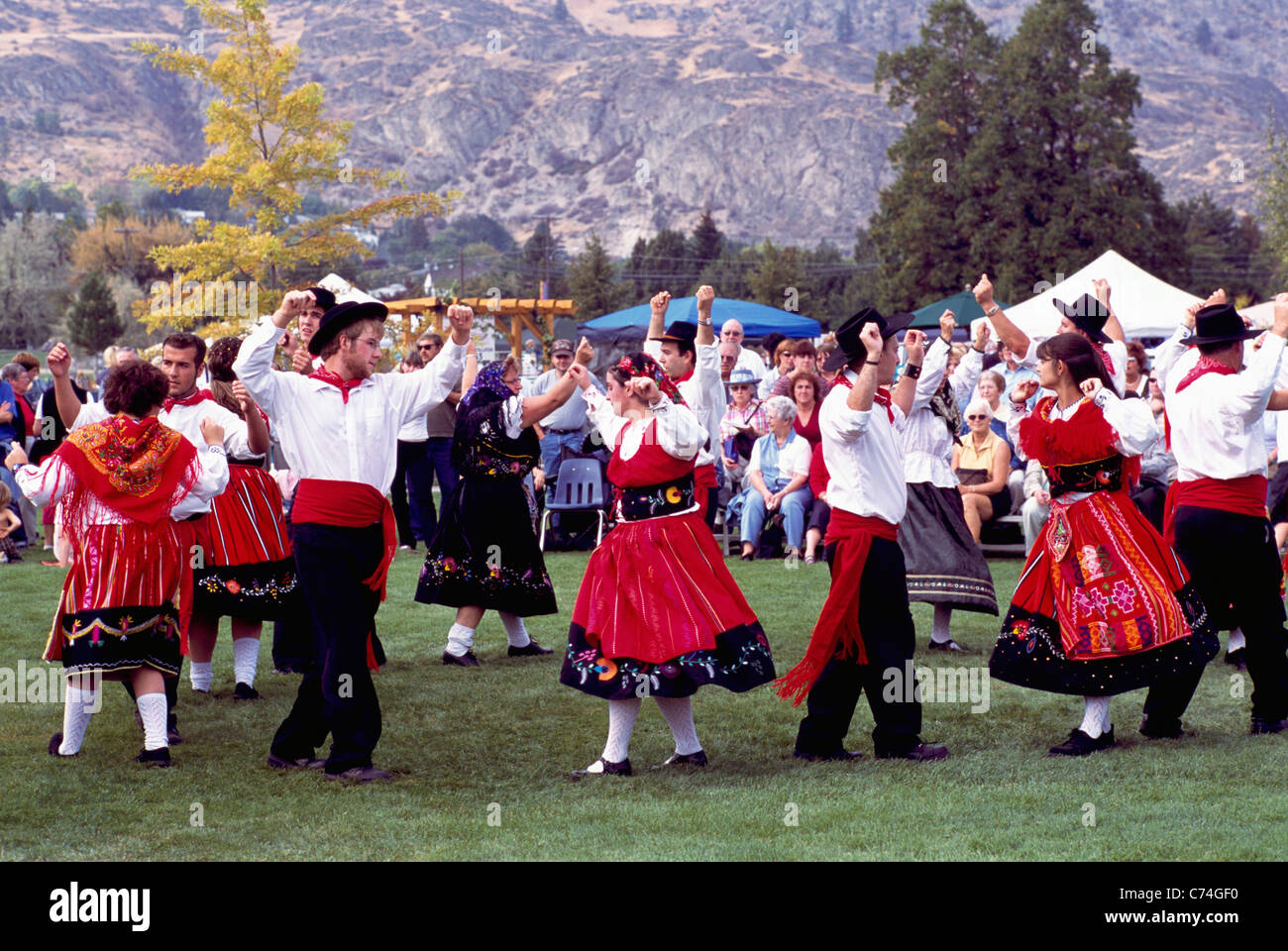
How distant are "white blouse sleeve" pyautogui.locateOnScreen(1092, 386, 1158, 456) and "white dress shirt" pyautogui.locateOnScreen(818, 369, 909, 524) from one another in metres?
0.87

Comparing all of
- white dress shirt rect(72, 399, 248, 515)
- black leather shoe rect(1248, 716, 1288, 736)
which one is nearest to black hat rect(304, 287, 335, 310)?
white dress shirt rect(72, 399, 248, 515)

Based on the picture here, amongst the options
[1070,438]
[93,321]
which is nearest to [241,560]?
[1070,438]

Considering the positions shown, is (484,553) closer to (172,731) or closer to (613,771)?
(172,731)

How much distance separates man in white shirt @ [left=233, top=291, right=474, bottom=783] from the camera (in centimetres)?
546

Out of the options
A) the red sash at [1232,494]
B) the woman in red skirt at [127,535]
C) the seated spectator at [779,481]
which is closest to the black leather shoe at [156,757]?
the woman in red skirt at [127,535]

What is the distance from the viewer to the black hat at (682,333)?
282 inches

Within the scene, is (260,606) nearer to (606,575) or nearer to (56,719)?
(56,719)

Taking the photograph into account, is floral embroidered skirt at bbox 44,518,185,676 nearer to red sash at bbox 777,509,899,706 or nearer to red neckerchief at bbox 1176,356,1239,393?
red sash at bbox 777,509,899,706

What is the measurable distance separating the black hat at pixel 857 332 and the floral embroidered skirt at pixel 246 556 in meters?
3.15

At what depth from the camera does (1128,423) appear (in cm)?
561

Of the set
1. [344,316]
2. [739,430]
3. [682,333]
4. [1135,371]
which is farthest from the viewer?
[739,430]

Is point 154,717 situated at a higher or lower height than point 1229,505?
lower

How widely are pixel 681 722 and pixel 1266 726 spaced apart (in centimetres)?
265

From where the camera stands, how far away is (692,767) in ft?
19.1
